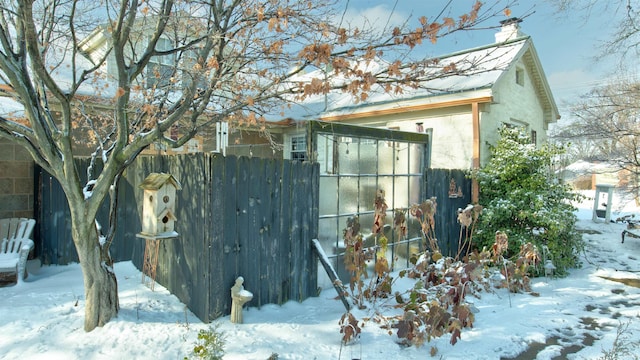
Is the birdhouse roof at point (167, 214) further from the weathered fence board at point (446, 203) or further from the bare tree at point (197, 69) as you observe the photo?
the weathered fence board at point (446, 203)

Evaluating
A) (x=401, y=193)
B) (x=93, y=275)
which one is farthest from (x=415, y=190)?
(x=93, y=275)

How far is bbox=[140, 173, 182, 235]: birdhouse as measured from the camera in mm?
3574

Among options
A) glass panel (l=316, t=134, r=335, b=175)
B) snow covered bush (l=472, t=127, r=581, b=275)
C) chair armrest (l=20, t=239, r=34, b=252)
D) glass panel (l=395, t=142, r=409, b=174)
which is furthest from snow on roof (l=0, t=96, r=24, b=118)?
snow covered bush (l=472, t=127, r=581, b=275)

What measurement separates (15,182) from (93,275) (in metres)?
3.49

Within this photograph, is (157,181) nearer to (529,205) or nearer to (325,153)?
(325,153)

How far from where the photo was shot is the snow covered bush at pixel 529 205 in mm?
6680

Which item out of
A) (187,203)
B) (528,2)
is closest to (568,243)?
(528,2)

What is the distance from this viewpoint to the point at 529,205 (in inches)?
272

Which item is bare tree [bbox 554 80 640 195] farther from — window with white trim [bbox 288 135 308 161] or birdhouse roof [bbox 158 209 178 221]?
birdhouse roof [bbox 158 209 178 221]

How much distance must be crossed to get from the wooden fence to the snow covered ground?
0.23 m

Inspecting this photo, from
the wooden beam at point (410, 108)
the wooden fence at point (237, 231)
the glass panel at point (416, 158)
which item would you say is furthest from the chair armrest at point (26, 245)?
the wooden beam at point (410, 108)

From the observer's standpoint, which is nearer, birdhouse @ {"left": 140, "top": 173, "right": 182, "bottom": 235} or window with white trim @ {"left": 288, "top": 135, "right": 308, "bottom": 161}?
birdhouse @ {"left": 140, "top": 173, "right": 182, "bottom": 235}

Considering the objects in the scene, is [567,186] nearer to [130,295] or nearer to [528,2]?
[528,2]

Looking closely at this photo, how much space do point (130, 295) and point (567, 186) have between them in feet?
24.2
